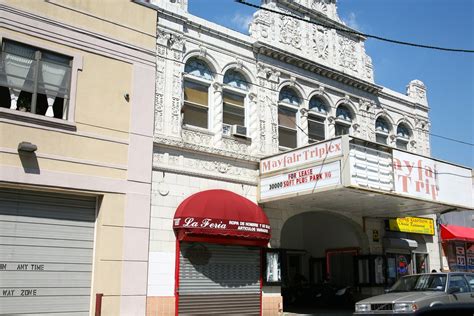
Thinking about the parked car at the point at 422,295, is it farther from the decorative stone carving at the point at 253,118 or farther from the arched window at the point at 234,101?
the arched window at the point at 234,101

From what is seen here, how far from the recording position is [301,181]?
1656cm

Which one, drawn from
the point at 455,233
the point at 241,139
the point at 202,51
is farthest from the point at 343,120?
Result: the point at 455,233

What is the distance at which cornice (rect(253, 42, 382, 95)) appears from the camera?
1903cm

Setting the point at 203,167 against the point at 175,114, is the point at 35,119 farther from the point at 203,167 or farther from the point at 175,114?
the point at 203,167

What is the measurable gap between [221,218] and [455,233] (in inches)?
550

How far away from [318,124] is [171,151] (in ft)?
23.5

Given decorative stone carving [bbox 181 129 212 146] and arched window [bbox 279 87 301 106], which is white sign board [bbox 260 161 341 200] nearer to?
decorative stone carving [bbox 181 129 212 146]

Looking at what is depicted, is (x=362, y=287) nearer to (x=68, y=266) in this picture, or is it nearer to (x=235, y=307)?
(x=235, y=307)

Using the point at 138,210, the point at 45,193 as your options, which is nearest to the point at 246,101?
the point at 138,210

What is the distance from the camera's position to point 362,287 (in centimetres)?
2131

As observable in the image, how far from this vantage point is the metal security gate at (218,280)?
1552 cm

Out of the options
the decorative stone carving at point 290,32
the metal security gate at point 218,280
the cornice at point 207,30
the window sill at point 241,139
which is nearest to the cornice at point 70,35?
the cornice at point 207,30

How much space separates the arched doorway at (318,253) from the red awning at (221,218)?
4.23 meters

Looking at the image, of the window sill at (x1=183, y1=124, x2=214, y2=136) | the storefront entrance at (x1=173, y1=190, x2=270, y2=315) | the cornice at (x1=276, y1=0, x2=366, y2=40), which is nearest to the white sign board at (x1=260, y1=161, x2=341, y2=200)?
the storefront entrance at (x1=173, y1=190, x2=270, y2=315)
